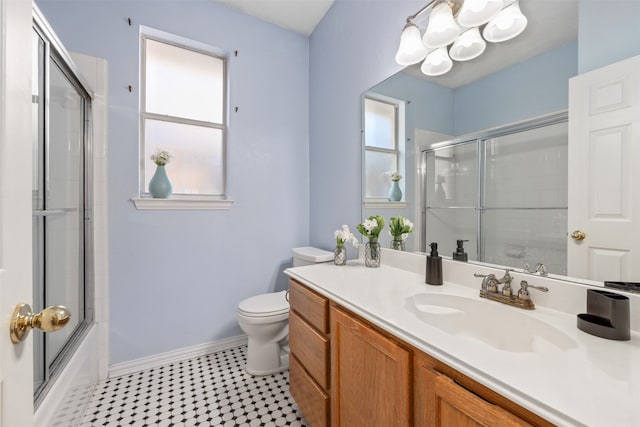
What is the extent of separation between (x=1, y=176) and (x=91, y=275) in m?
1.59

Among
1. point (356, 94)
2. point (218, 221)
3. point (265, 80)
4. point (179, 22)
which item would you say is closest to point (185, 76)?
point (179, 22)

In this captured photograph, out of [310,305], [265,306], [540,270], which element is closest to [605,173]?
[540,270]

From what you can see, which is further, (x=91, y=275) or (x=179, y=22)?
(x=179, y=22)

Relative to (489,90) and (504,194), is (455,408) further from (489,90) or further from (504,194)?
(489,90)

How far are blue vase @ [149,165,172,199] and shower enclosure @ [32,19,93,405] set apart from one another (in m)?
0.34

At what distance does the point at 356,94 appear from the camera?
1.85 meters

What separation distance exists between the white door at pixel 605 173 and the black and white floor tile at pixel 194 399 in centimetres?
145

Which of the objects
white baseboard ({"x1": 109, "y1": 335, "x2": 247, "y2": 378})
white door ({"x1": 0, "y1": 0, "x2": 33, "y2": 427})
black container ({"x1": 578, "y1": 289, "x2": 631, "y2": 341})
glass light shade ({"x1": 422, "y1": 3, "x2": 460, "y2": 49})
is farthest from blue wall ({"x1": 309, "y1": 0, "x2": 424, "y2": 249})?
white door ({"x1": 0, "y1": 0, "x2": 33, "y2": 427})

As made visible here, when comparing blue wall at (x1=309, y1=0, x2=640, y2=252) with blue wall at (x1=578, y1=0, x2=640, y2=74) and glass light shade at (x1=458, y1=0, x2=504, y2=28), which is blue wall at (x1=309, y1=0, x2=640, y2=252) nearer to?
glass light shade at (x1=458, y1=0, x2=504, y2=28)

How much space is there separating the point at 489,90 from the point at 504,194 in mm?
419

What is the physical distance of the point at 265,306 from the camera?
1774 mm

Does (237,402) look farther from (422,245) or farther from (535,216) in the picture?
(535,216)

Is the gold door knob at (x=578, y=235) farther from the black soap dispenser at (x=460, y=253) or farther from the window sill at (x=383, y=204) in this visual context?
the window sill at (x=383, y=204)

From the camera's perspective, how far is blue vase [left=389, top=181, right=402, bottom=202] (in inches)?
59.8
